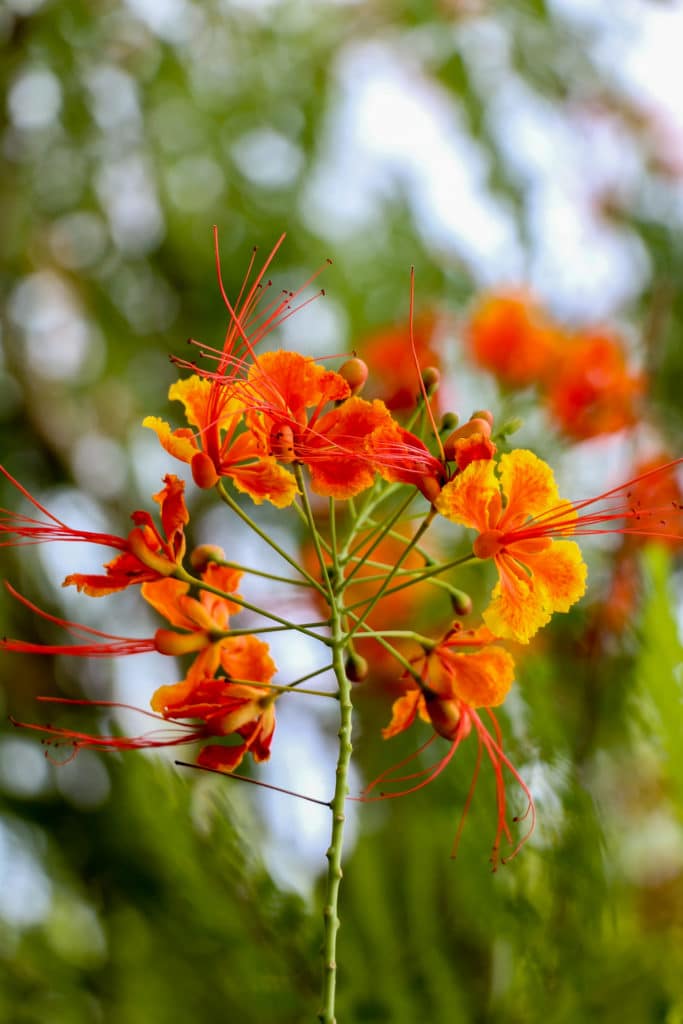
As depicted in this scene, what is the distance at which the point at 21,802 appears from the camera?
0.96 metres

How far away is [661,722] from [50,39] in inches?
42.2

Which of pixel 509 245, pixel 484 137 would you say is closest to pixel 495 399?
pixel 509 245

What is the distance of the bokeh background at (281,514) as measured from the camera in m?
0.61

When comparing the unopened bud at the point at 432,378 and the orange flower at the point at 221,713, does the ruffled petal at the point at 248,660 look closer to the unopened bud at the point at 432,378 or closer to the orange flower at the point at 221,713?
the orange flower at the point at 221,713

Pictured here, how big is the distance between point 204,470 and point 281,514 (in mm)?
635

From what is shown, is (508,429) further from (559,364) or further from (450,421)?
(559,364)

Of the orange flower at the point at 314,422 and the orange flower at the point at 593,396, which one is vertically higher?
the orange flower at the point at 593,396

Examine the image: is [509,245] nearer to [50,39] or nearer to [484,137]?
[484,137]

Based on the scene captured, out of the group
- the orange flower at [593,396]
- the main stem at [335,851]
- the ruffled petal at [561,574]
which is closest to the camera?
the main stem at [335,851]

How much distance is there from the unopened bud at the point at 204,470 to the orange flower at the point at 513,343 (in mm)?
586

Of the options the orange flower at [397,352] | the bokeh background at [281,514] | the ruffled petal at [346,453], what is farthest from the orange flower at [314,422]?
the orange flower at [397,352]

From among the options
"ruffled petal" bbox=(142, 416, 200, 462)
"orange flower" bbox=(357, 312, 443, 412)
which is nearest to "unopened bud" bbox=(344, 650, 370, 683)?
"ruffled petal" bbox=(142, 416, 200, 462)

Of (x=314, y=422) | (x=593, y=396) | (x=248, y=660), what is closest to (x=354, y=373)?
(x=314, y=422)

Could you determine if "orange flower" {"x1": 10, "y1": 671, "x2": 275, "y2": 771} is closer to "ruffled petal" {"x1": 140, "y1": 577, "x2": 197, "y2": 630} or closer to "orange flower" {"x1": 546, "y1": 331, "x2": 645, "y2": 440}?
"ruffled petal" {"x1": 140, "y1": 577, "x2": 197, "y2": 630}
